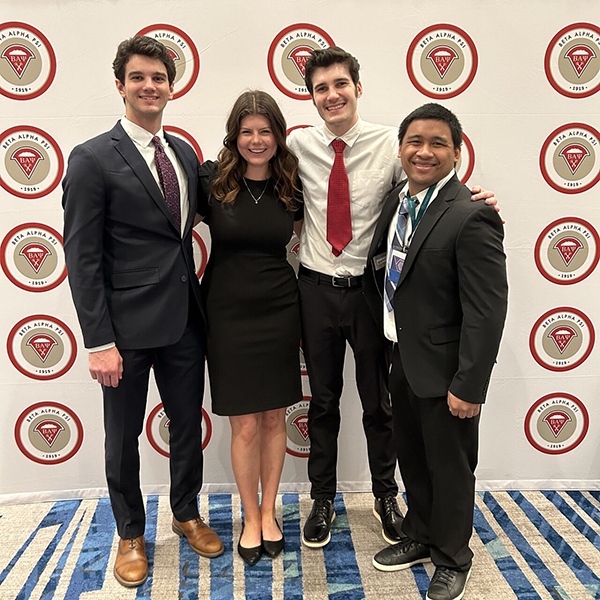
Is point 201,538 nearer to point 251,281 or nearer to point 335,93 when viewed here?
point 251,281

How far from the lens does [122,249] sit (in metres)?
2.02

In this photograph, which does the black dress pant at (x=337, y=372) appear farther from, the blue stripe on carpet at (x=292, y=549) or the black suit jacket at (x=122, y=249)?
the black suit jacket at (x=122, y=249)

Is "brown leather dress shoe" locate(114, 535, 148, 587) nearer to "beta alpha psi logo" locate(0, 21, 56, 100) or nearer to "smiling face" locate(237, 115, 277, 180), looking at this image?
"smiling face" locate(237, 115, 277, 180)

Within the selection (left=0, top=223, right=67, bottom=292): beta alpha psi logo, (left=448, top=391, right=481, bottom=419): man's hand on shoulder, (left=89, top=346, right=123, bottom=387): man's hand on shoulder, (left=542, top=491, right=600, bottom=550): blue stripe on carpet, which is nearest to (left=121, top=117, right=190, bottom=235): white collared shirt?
(left=89, top=346, right=123, bottom=387): man's hand on shoulder

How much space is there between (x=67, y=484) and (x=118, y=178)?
68.6 inches

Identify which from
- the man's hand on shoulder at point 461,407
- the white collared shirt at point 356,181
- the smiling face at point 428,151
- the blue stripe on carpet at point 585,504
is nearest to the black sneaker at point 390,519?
the man's hand on shoulder at point 461,407

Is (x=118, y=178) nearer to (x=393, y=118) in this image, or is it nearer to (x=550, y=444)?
(x=393, y=118)

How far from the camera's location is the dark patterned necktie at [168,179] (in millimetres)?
2057

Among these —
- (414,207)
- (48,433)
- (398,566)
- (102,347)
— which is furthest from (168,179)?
(398,566)

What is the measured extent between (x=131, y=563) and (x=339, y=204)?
5.50 feet

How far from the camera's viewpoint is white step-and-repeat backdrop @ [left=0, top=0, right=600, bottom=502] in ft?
8.14

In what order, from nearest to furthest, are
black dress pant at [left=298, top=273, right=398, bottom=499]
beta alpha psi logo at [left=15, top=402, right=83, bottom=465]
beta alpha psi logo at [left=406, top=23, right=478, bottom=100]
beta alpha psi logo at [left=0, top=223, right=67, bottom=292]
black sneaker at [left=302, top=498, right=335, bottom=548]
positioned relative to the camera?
1. black dress pant at [left=298, top=273, right=398, bottom=499]
2. black sneaker at [left=302, top=498, right=335, bottom=548]
3. beta alpha psi logo at [left=406, top=23, right=478, bottom=100]
4. beta alpha psi logo at [left=0, top=223, right=67, bottom=292]
5. beta alpha psi logo at [left=15, top=402, right=83, bottom=465]

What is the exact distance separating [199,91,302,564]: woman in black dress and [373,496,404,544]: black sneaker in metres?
0.52

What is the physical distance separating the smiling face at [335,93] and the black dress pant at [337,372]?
0.66 metres
